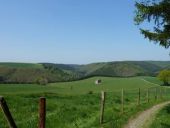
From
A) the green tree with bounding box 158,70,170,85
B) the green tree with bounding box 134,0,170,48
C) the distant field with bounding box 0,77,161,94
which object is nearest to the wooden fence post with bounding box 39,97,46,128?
the green tree with bounding box 134,0,170,48

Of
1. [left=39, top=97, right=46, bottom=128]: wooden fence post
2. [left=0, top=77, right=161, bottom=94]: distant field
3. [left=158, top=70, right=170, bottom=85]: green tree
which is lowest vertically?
[left=0, top=77, right=161, bottom=94]: distant field

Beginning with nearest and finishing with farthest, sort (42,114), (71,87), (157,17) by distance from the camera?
(42,114) → (157,17) → (71,87)

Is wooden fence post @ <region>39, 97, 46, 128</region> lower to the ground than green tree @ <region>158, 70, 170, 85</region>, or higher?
higher

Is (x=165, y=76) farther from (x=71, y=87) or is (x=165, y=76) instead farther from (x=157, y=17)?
(x=157, y=17)

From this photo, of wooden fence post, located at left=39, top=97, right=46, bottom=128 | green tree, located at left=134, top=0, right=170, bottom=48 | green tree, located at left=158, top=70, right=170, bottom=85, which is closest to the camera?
wooden fence post, located at left=39, top=97, right=46, bottom=128

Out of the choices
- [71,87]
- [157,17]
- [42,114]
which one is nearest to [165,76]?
[71,87]

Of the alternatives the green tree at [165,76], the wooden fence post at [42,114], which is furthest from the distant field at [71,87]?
the wooden fence post at [42,114]

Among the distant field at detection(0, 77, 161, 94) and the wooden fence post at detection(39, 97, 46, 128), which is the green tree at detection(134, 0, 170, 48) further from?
the distant field at detection(0, 77, 161, 94)

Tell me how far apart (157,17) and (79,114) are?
9541mm

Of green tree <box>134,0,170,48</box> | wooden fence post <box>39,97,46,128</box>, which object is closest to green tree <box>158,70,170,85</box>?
green tree <box>134,0,170,48</box>

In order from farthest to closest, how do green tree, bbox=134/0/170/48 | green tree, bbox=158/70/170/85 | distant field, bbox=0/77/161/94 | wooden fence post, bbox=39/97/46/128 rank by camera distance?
green tree, bbox=158/70/170/85 < distant field, bbox=0/77/161/94 < green tree, bbox=134/0/170/48 < wooden fence post, bbox=39/97/46/128

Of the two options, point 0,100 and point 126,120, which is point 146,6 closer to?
point 126,120

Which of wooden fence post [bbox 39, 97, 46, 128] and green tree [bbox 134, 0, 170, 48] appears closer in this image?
wooden fence post [bbox 39, 97, 46, 128]

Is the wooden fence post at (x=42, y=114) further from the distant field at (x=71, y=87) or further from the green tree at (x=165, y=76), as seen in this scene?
the green tree at (x=165, y=76)
